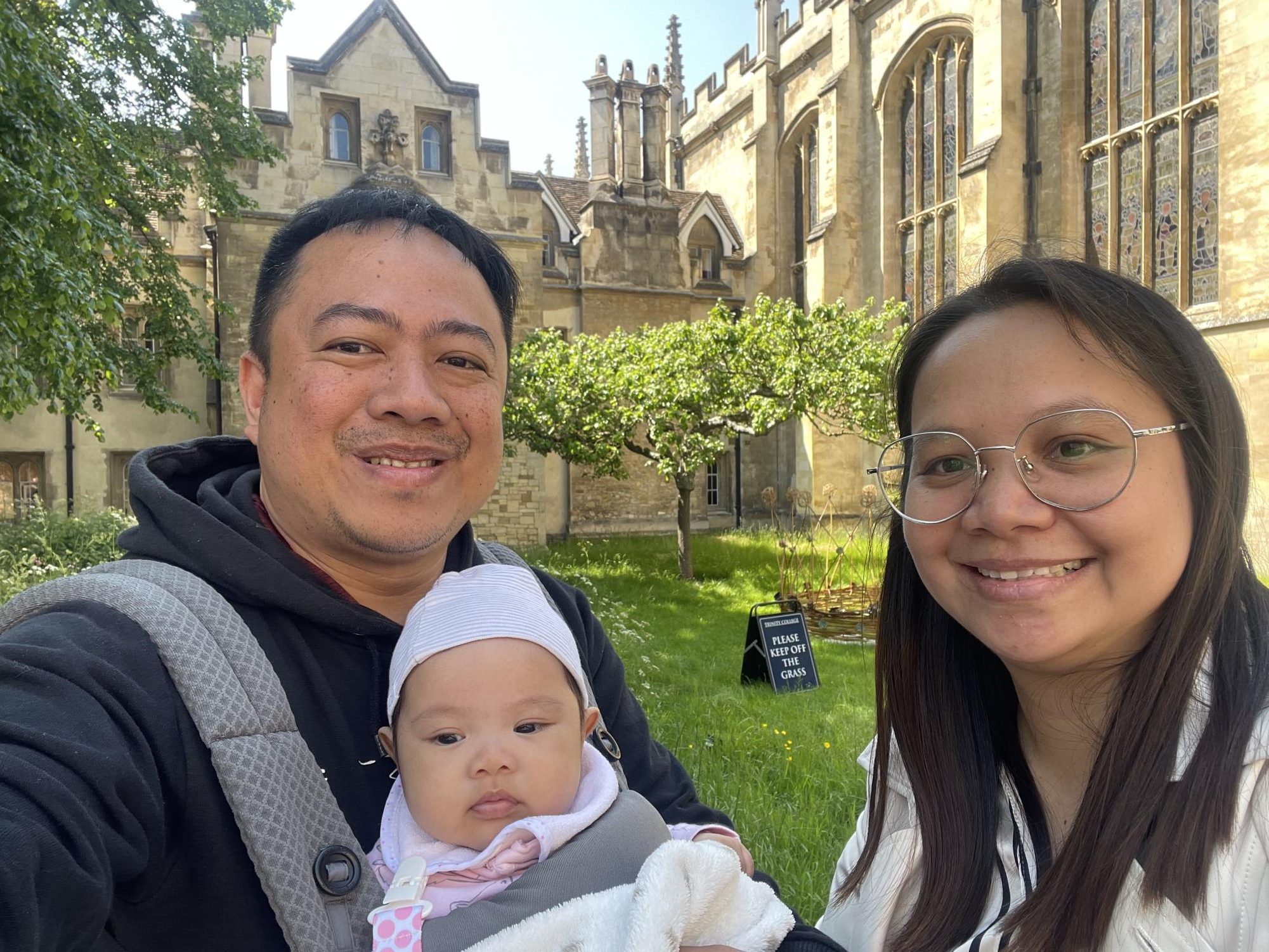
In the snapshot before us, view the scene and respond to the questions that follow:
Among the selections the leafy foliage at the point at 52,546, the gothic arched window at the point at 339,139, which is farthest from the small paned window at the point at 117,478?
Result: the gothic arched window at the point at 339,139

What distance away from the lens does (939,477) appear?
1.66 meters

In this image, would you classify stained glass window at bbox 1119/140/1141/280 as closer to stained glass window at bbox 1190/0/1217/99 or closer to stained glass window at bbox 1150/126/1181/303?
stained glass window at bbox 1150/126/1181/303

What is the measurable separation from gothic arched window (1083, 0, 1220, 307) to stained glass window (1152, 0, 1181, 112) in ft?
0.06

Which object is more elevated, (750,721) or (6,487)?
(6,487)

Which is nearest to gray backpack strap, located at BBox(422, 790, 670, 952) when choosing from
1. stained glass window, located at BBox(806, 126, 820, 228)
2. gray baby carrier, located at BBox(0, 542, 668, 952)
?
gray baby carrier, located at BBox(0, 542, 668, 952)

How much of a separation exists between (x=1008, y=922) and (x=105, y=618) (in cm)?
156

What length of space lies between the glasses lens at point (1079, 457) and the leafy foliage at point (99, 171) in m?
6.06

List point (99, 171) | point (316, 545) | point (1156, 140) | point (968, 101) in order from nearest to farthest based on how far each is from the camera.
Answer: point (316, 545) < point (99, 171) < point (1156, 140) < point (968, 101)

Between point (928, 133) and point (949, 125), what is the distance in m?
0.77

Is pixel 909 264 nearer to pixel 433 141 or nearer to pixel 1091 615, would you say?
pixel 433 141

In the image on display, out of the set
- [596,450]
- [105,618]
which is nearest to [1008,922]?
[105,618]

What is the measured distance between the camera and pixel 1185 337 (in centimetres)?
155

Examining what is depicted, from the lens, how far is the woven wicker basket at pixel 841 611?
9734 millimetres

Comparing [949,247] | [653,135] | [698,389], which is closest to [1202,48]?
[949,247]
